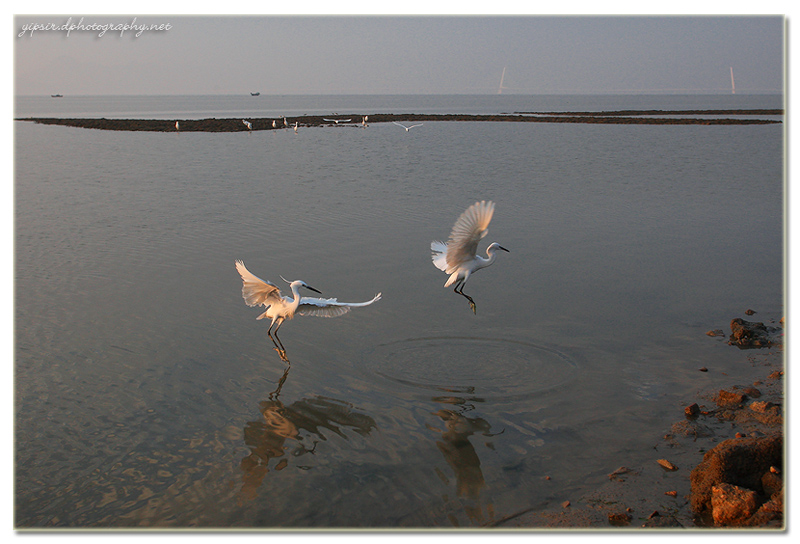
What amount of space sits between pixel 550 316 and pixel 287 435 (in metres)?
5.46

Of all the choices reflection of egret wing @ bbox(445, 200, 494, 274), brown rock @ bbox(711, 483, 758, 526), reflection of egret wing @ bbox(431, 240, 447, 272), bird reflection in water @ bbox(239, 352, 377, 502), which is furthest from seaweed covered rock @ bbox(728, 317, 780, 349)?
bird reflection in water @ bbox(239, 352, 377, 502)

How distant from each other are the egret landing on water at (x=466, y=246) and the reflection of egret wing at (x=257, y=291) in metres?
2.76

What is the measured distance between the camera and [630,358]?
30.9 feet

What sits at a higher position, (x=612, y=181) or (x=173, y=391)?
(x=612, y=181)

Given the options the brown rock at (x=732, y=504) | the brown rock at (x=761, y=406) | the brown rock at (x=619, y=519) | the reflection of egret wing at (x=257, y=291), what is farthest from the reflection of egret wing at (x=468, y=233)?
the brown rock at (x=732, y=504)

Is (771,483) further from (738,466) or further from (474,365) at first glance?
(474,365)

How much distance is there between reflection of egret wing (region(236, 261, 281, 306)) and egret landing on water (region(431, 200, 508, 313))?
276cm

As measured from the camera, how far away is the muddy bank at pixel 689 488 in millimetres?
A: 5438

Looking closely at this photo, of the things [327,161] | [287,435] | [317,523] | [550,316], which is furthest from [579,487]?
[327,161]

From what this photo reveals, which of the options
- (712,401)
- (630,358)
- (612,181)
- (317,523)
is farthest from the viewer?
(612,181)

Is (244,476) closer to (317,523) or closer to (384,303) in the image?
(317,523)

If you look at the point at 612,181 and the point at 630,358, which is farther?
A: the point at 612,181

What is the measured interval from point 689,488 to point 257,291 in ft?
19.6

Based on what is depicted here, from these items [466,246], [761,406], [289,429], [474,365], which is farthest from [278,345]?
[761,406]
